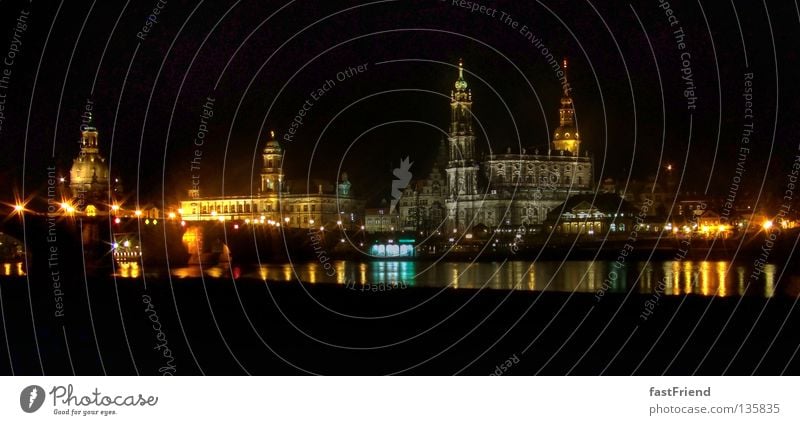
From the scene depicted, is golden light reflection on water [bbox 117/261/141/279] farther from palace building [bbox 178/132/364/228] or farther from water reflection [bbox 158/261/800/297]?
palace building [bbox 178/132/364/228]

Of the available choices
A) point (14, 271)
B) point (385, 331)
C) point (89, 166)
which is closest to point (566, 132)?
point (89, 166)

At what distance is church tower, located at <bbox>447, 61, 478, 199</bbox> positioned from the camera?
8700 centimetres

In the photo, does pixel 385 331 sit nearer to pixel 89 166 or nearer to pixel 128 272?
pixel 128 272

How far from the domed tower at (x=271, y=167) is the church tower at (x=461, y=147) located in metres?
19.0

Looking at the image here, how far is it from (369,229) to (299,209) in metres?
9.90

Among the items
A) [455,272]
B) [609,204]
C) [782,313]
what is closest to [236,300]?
[782,313]

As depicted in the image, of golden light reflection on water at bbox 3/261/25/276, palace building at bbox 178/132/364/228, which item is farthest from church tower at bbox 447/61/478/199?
golden light reflection on water at bbox 3/261/25/276

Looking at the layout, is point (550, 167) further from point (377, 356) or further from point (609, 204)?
point (377, 356)

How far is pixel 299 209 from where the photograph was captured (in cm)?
10431

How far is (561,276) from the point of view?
39562 mm

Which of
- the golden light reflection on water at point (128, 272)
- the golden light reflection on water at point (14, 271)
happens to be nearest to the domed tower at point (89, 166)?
the golden light reflection on water at point (128, 272)

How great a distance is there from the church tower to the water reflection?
119 ft

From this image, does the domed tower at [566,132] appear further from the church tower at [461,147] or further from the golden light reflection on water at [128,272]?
the golden light reflection on water at [128,272]

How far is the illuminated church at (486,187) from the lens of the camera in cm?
9144
